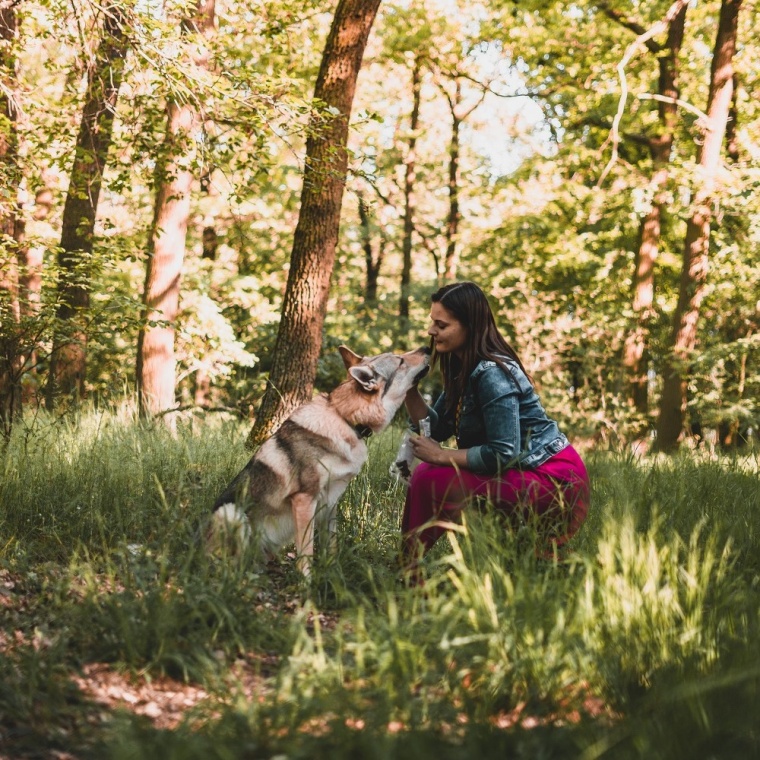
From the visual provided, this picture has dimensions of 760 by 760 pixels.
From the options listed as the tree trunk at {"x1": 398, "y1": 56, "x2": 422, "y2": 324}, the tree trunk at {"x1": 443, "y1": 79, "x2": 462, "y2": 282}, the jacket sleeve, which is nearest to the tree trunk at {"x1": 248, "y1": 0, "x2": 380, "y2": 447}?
the jacket sleeve

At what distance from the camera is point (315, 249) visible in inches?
321

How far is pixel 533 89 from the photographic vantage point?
21531 mm

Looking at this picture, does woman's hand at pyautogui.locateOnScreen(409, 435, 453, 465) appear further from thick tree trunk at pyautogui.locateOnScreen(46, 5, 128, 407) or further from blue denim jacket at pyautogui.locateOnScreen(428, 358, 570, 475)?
thick tree trunk at pyautogui.locateOnScreen(46, 5, 128, 407)

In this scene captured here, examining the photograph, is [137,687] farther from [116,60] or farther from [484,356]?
[116,60]

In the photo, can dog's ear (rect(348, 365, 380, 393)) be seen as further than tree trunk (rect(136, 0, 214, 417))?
No

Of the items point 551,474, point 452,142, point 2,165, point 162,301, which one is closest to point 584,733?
point 551,474

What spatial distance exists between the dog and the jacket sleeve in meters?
0.76

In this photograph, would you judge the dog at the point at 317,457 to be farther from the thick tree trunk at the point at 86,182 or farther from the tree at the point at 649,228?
the tree at the point at 649,228

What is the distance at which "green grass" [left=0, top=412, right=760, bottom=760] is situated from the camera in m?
2.48

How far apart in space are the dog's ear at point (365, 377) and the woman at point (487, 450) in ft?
1.45

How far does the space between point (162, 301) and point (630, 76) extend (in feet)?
42.9

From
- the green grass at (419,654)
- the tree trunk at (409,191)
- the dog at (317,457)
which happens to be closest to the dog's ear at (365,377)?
the dog at (317,457)

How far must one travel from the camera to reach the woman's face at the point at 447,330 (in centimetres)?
482

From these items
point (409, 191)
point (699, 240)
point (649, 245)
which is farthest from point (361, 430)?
point (409, 191)
